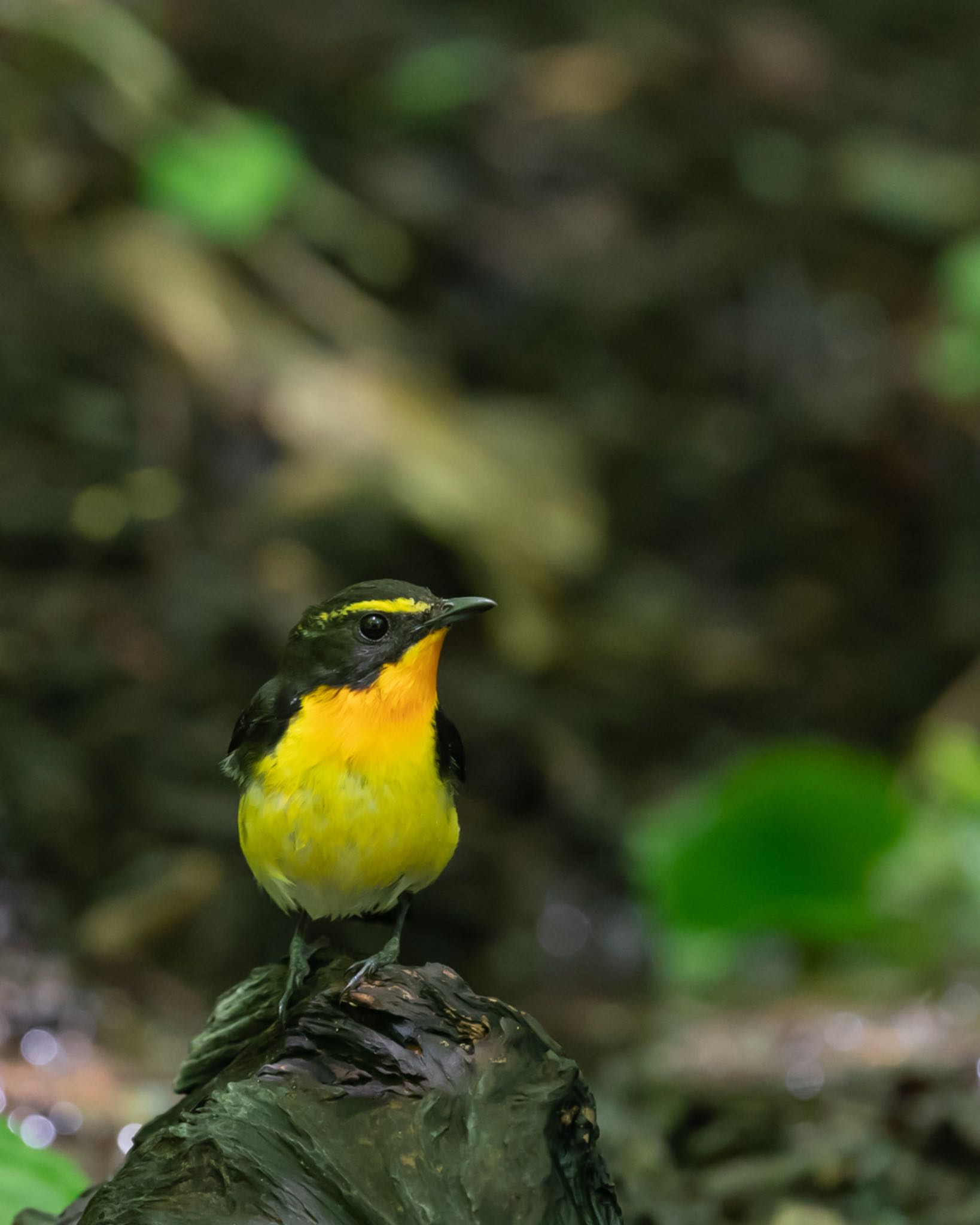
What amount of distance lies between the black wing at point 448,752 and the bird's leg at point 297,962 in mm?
419

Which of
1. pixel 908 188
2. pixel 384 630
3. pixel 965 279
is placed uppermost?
pixel 908 188

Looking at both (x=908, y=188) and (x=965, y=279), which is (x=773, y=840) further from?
(x=908, y=188)

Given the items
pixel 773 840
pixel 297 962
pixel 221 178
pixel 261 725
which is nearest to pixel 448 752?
pixel 261 725

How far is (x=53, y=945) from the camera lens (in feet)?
18.0

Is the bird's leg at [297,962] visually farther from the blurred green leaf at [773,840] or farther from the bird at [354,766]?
the blurred green leaf at [773,840]

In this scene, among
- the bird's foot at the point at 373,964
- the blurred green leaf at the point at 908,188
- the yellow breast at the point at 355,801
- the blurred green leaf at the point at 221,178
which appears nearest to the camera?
the bird's foot at the point at 373,964

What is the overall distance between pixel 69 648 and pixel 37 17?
4.13 m

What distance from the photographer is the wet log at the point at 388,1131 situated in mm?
2361

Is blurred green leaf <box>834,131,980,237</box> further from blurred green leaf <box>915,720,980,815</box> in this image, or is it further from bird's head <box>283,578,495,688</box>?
bird's head <box>283,578,495,688</box>

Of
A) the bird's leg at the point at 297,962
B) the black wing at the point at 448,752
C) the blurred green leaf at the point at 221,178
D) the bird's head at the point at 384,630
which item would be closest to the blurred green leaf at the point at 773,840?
the blurred green leaf at the point at 221,178

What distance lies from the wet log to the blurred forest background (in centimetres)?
62

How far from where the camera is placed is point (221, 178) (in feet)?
26.6

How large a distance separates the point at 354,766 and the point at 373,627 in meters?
0.28

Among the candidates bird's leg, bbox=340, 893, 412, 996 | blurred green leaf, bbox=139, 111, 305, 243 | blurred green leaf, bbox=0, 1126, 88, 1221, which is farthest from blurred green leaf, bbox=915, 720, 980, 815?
blurred green leaf, bbox=0, 1126, 88, 1221
